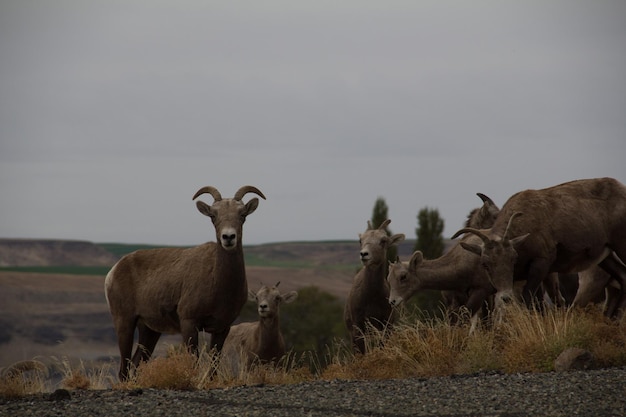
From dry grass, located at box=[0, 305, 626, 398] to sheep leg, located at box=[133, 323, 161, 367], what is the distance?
6.83 ft

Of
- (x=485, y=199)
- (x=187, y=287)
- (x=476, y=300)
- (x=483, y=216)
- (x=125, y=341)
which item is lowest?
(x=125, y=341)

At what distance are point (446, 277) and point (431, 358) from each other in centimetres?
367

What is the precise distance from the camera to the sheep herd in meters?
16.8

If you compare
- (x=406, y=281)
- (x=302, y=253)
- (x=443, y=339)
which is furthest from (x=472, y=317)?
(x=302, y=253)

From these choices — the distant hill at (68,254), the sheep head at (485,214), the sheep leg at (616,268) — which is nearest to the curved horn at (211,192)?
the sheep head at (485,214)

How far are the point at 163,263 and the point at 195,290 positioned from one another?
1.39 metres

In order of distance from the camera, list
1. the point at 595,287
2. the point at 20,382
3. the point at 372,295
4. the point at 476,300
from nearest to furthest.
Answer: the point at 20,382 → the point at 476,300 → the point at 372,295 → the point at 595,287

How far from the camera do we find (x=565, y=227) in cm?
1789

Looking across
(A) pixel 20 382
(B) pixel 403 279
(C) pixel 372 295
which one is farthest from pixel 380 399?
(B) pixel 403 279

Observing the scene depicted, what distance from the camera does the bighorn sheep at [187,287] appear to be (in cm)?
1666

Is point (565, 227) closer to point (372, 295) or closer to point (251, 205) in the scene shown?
point (372, 295)

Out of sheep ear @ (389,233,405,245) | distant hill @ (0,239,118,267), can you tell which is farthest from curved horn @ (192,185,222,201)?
distant hill @ (0,239,118,267)

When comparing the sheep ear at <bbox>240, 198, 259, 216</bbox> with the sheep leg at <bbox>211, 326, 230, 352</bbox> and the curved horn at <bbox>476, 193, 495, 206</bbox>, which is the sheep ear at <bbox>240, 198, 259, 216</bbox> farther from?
the curved horn at <bbox>476, 193, 495, 206</bbox>

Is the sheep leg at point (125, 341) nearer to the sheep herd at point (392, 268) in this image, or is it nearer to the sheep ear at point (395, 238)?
the sheep herd at point (392, 268)
